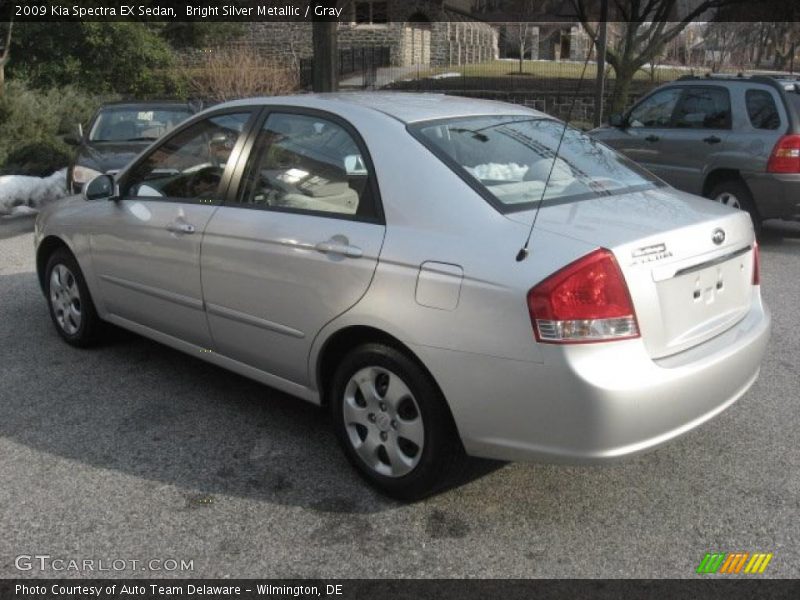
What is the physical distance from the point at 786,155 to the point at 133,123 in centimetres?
779

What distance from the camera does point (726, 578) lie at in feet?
9.89

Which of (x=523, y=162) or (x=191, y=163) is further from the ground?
(x=523, y=162)

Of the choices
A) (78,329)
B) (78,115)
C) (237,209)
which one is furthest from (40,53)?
(237,209)

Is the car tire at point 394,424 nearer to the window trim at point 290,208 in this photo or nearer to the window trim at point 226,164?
the window trim at point 290,208

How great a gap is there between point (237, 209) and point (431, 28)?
39416 millimetres

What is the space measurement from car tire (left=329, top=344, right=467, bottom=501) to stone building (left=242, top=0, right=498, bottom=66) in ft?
102

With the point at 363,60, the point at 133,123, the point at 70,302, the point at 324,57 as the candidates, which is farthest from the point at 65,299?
the point at 363,60

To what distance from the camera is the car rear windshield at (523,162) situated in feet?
11.6

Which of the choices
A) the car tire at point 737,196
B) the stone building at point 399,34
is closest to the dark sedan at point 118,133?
the car tire at point 737,196

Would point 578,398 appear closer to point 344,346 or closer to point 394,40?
point 344,346

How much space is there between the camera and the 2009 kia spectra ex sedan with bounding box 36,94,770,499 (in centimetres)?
302

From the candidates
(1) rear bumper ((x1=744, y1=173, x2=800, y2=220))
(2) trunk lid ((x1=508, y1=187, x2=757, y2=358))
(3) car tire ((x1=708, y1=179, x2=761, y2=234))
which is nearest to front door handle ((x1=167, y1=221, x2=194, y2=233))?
(2) trunk lid ((x1=508, y1=187, x2=757, y2=358))

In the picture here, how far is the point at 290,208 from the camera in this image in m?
3.92

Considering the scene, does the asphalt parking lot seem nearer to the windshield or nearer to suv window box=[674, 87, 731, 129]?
suv window box=[674, 87, 731, 129]
